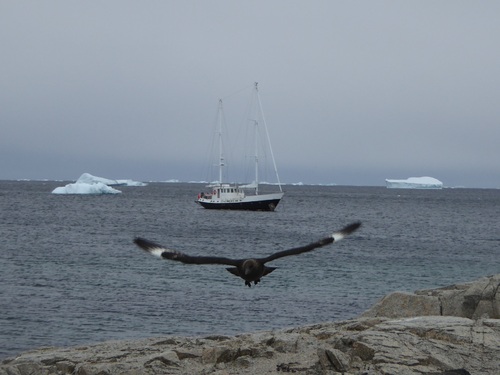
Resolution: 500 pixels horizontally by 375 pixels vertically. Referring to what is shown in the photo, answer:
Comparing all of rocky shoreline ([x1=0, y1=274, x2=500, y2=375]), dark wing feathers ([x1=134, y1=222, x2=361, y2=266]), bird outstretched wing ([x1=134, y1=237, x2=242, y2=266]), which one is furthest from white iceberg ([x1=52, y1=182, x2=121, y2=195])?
dark wing feathers ([x1=134, y1=222, x2=361, y2=266])

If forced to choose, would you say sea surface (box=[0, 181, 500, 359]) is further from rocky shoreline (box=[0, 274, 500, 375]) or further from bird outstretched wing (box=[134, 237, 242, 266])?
bird outstretched wing (box=[134, 237, 242, 266])

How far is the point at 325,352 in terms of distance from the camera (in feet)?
40.7

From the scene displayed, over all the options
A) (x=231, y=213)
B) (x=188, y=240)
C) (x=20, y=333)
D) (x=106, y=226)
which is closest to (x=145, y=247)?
(x=20, y=333)

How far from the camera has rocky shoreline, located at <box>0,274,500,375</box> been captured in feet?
39.3

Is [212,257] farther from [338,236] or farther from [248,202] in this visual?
[248,202]

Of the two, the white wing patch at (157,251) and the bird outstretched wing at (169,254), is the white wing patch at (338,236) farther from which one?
the white wing patch at (157,251)

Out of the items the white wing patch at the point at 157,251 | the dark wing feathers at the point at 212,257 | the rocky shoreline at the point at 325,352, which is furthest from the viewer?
the white wing patch at the point at 157,251

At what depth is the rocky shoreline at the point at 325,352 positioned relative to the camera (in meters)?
12.0

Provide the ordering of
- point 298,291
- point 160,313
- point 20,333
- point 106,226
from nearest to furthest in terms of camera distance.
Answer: point 20,333, point 160,313, point 298,291, point 106,226

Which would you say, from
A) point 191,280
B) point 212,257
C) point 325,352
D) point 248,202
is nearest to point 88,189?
point 248,202

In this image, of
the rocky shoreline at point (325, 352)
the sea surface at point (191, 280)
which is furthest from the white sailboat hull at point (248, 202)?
the rocky shoreline at point (325, 352)

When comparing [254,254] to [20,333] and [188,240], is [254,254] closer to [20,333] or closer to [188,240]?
[188,240]

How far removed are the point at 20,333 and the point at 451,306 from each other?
703 inches

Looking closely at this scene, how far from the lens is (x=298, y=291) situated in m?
38.5
